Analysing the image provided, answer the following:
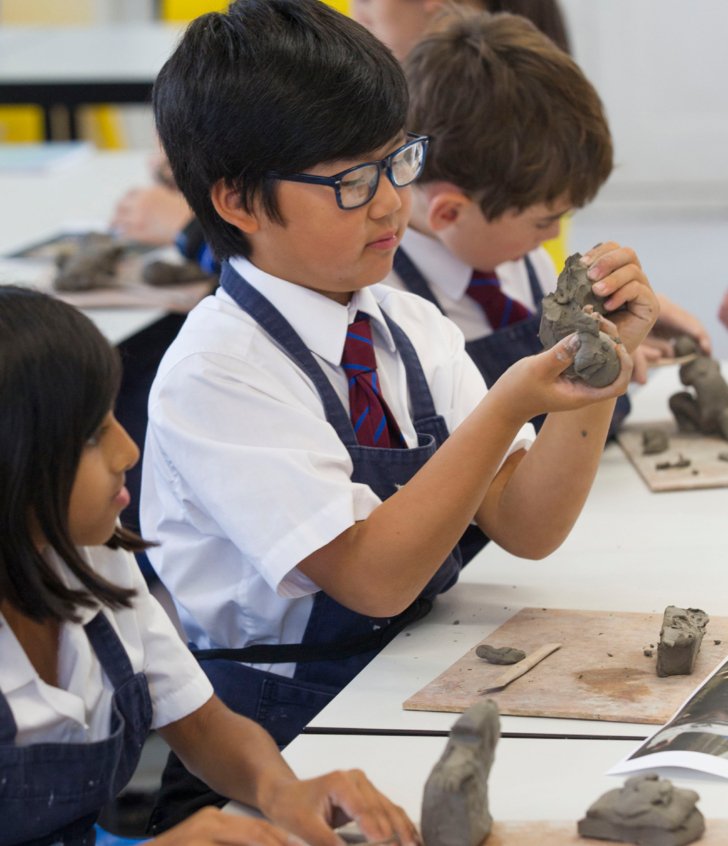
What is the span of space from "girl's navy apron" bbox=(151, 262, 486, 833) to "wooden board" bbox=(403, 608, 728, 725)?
163 mm

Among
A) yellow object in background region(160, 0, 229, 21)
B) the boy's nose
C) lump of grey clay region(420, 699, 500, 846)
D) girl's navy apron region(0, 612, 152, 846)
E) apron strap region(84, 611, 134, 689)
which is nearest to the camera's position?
lump of grey clay region(420, 699, 500, 846)

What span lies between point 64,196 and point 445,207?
2.18 meters

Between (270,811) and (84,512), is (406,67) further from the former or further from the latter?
(270,811)

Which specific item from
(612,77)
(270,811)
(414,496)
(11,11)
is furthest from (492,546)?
(11,11)

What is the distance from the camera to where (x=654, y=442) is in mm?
2076

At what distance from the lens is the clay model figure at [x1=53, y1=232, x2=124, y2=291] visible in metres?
2.95

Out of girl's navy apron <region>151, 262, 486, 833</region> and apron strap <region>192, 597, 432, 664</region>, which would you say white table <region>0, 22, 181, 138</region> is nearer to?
girl's navy apron <region>151, 262, 486, 833</region>

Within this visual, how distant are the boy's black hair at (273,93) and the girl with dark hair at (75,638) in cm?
38

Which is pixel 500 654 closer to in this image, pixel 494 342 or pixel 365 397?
pixel 365 397

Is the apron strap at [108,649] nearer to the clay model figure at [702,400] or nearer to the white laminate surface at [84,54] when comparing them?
the clay model figure at [702,400]

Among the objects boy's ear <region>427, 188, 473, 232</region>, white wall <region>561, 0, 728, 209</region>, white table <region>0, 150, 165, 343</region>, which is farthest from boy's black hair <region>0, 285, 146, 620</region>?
white wall <region>561, 0, 728, 209</region>

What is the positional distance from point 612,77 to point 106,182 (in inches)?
119

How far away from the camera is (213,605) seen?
1.56 m

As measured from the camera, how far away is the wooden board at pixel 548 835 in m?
1.05
